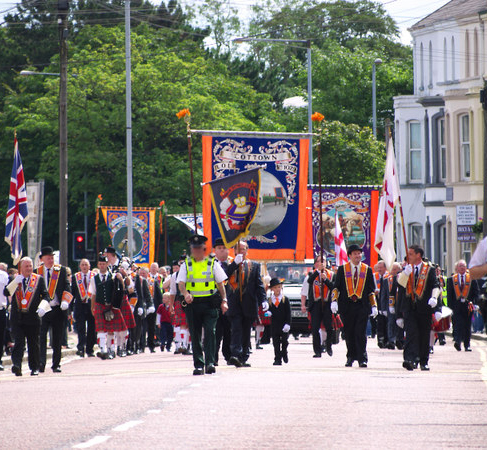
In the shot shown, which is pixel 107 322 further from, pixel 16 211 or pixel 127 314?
pixel 16 211

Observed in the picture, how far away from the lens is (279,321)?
2238cm

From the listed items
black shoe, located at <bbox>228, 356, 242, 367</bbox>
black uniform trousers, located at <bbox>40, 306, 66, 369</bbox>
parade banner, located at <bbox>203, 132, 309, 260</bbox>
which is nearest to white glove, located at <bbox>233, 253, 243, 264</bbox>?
black shoe, located at <bbox>228, 356, 242, 367</bbox>

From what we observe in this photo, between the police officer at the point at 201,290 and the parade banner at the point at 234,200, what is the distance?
639 cm

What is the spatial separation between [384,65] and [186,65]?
536 inches

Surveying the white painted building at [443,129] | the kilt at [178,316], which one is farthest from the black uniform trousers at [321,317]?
the white painted building at [443,129]

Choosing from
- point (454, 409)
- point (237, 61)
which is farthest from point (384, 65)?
point (454, 409)

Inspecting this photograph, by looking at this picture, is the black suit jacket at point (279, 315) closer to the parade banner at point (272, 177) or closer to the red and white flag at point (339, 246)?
the parade banner at point (272, 177)

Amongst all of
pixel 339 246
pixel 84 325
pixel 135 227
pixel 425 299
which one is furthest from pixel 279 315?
pixel 135 227

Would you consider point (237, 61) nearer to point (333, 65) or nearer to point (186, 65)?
point (333, 65)

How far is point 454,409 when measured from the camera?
13789 millimetres

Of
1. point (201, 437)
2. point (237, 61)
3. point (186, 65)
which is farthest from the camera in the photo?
point (237, 61)

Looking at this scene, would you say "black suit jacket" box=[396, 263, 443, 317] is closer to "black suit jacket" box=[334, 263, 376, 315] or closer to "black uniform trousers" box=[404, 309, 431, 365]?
"black uniform trousers" box=[404, 309, 431, 365]

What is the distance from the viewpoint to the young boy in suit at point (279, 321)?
71.5 feet

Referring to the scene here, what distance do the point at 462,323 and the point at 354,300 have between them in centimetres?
706
